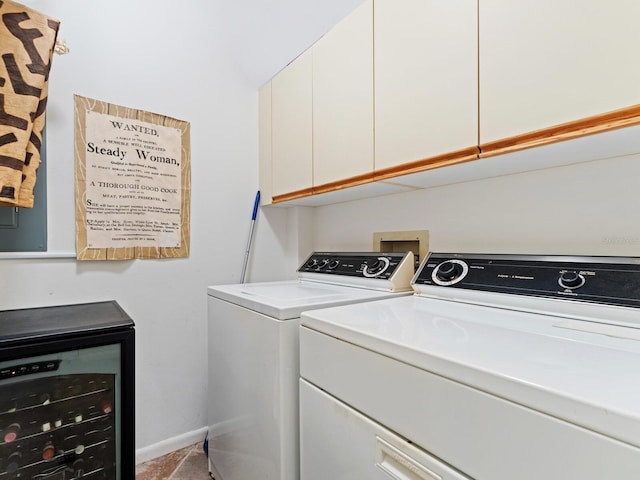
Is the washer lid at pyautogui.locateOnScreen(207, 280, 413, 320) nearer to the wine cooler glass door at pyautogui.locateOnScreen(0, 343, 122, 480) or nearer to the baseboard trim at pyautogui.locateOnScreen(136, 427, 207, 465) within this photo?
the wine cooler glass door at pyautogui.locateOnScreen(0, 343, 122, 480)

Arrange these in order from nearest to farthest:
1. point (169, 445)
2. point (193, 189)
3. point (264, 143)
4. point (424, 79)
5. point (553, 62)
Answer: point (553, 62)
point (424, 79)
point (169, 445)
point (193, 189)
point (264, 143)

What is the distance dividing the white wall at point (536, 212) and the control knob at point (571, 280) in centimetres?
18

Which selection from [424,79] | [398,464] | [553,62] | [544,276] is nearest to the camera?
[398,464]

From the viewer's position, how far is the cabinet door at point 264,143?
6.28 ft

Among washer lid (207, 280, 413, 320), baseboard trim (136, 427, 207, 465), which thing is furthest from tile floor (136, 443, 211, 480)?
washer lid (207, 280, 413, 320)

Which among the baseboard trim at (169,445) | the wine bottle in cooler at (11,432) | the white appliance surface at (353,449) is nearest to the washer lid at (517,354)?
the white appliance surface at (353,449)

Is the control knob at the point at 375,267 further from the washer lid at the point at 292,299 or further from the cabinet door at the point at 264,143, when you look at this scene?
the cabinet door at the point at 264,143

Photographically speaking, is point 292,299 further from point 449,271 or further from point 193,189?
point 193,189

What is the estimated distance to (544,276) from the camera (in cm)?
93

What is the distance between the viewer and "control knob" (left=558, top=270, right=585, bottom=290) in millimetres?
860

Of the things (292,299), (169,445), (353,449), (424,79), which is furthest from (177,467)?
(424,79)

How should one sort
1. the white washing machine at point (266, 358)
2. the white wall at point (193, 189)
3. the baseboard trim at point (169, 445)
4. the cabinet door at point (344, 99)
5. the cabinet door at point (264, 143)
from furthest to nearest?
1. the cabinet door at point (264, 143)
2. the baseboard trim at point (169, 445)
3. the white wall at point (193, 189)
4. the cabinet door at point (344, 99)
5. the white washing machine at point (266, 358)

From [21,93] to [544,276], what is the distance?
177cm

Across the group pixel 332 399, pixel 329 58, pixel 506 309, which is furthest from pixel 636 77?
pixel 329 58
